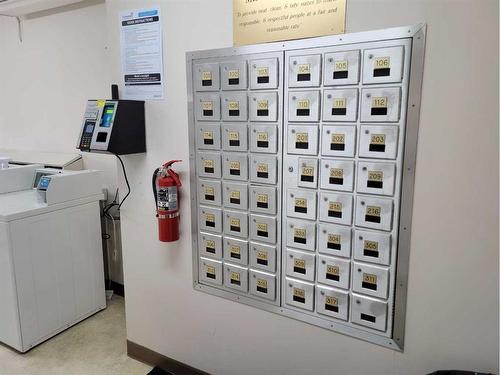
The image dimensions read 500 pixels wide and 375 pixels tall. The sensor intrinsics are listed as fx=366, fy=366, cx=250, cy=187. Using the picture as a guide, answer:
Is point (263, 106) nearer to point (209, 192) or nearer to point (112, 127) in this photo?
point (209, 192)

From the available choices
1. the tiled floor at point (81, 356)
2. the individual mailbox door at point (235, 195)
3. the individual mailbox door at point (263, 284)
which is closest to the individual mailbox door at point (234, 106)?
the individual mailbox door at point (235, 195)

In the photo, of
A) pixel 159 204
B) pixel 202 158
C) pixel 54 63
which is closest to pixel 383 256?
pixel 202 158

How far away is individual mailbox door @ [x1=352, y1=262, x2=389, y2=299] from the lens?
1.45m

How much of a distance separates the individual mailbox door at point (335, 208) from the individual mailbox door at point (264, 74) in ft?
1.72

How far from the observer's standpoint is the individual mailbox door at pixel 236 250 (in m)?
1.77

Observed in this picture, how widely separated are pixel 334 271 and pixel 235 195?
57 cm

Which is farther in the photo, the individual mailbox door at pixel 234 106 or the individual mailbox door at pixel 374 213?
the individual mailbox door at pixel 234 106

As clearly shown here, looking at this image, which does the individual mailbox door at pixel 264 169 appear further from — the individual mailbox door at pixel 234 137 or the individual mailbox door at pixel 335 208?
the individual mailbox door at pixel 335 208

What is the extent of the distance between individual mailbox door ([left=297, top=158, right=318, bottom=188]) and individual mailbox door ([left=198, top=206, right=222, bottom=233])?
1.54ft

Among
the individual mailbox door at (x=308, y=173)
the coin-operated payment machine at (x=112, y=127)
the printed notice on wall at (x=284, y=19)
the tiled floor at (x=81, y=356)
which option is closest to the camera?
the printed notice on wall at (x=284, y=19)

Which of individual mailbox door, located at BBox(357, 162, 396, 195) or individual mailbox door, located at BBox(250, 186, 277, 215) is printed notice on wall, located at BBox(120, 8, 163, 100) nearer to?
individual mailbox door, located at BBox(250, 186, 277, 215)

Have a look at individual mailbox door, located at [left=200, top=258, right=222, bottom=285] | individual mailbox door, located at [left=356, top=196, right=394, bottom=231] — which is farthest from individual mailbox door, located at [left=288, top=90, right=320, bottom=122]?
individual mailbox door, located at [left=200, top=258, right=222, bottom=285]

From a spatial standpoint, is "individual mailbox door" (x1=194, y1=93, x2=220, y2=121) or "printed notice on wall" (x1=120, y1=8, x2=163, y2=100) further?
"printed notice on wall" (x1=120, y1=8, x2=163, y2=100)

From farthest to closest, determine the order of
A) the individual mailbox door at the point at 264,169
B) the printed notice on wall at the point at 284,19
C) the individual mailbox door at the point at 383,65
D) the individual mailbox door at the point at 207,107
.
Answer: the individual mailbox door at the point at 207,107 < the individual mailbox door at the point at 264,169 < the printed notice on wall at the point at 284,19 < the individual mailbox door at the point at 383,65
